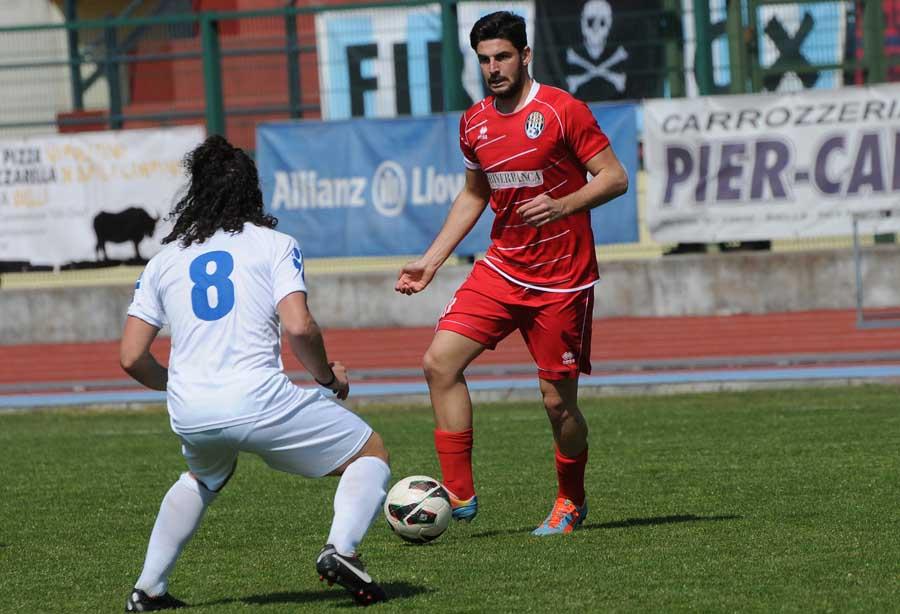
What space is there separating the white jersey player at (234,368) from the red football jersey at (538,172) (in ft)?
5.85

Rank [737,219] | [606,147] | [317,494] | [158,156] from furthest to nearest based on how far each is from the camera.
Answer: [158,156] < [737,219] < [317,494] < [606,147]

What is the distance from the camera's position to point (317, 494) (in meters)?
9.02

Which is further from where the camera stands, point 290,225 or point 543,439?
point 290,225

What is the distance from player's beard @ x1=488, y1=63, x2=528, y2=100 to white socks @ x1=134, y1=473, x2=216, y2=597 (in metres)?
2.41

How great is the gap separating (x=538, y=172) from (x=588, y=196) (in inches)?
13.9

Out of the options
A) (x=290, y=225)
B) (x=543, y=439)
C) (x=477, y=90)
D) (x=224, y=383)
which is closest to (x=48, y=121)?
(x=290, y=225)

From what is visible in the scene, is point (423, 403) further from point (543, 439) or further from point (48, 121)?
point (48, 121)

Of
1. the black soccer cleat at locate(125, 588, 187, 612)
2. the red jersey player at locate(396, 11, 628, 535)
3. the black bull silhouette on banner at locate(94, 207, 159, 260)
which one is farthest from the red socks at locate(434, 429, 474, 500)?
the black bull silhouette on banner at locate(94, 207, 159, 260)

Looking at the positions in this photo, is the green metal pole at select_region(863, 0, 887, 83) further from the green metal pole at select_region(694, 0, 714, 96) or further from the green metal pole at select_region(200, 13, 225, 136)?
the green metal pole at select_region(200, 13, 225, 136)

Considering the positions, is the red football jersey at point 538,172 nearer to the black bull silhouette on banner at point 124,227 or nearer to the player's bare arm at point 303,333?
the player's bare arm at point 303,333

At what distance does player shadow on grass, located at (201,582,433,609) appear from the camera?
5.89 meters

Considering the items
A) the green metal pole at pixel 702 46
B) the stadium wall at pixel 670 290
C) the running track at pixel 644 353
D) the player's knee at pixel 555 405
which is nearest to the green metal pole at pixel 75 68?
the stadium wall at pixel 670 290

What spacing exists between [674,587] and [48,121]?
15654mm

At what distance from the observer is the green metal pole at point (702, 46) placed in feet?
60.3
